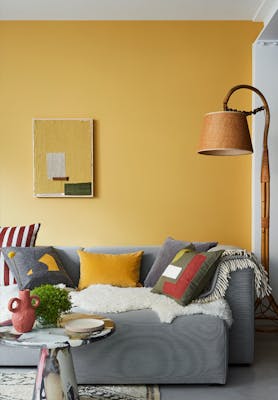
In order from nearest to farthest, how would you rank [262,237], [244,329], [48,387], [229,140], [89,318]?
[48,387], [89,318], [244,329], [229,140], [262,237]

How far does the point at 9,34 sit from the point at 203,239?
8.08ft

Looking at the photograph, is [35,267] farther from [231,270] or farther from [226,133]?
[226,133]

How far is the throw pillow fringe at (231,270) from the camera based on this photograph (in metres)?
3.40

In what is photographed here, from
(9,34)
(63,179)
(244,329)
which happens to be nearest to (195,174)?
(63,179)

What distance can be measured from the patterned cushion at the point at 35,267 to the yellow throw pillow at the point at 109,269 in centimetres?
14

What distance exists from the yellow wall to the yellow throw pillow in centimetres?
73

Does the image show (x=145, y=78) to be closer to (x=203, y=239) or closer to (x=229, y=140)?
(x=229, y=140)

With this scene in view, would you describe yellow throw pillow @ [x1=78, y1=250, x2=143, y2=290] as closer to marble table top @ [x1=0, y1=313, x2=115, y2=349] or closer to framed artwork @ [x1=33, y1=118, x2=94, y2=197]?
framed artwork @ [x1=33, y1=118, x2=94, y2=197]

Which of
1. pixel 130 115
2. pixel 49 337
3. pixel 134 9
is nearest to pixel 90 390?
pixel 49 337

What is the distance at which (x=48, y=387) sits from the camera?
8.55ft

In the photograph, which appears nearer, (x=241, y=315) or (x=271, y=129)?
(x=241, y=315)

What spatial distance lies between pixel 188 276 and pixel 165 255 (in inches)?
19.9

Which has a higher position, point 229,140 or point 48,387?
point 229,140

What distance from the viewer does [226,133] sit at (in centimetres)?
388
